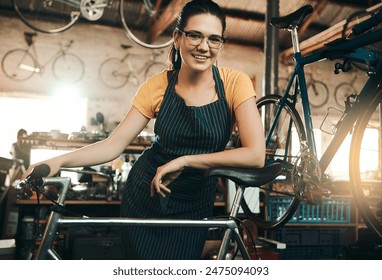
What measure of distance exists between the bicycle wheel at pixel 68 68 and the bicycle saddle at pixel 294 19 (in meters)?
4.58

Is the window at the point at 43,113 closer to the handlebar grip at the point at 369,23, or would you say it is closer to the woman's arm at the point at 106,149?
the woman's arm at the point at 106,149

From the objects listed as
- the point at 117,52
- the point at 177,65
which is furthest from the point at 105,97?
the point at 177,65

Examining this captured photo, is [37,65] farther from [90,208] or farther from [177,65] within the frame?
[177,65]

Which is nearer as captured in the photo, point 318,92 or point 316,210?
point 316,210

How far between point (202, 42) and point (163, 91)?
0.22 metres

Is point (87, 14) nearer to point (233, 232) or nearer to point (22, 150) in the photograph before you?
point (22, 150)

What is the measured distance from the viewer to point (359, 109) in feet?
4.71

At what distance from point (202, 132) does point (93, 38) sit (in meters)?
5.30

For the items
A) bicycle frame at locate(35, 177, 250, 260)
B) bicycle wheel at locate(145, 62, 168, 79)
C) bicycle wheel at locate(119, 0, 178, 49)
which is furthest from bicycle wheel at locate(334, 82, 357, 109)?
bicycle frame at locate(35, 177, 250, 260)

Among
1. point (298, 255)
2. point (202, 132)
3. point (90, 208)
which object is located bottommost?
point (298, 255)

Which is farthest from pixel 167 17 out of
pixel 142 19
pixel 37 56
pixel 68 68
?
pixel 37 56

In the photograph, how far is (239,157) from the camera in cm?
97

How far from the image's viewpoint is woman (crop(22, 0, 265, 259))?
1079 mm
